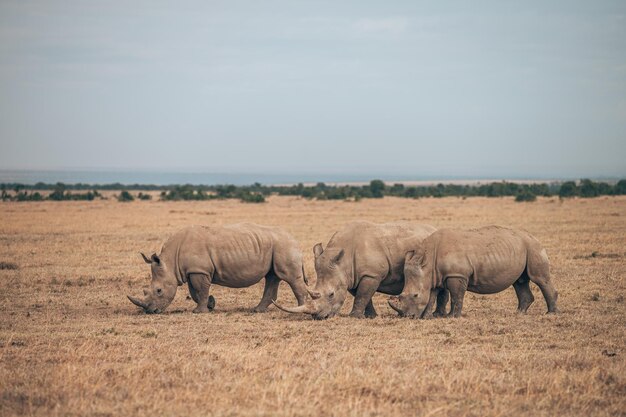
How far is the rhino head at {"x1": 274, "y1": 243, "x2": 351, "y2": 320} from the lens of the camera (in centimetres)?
1376

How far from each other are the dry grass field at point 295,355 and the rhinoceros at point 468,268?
1.50 feet

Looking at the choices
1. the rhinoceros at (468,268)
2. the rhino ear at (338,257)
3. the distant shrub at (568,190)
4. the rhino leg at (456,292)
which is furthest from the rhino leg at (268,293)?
the distant shrub at (568,190)

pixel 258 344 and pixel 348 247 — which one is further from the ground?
pixel 348 247

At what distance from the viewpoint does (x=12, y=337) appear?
37.9 ft

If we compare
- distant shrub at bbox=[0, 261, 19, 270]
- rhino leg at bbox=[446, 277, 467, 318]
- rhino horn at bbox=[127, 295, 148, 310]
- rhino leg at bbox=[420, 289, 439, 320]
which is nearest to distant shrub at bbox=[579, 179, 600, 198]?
distant shrub at bbox=[0, 261, 19, 270]

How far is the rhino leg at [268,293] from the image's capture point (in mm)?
15117

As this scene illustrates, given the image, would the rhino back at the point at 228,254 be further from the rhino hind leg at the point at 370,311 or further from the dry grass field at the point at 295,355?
the rhino hind leg at the point at 370,311

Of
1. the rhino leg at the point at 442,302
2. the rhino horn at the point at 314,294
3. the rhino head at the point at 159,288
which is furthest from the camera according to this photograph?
the rhino head at the point at 159,288

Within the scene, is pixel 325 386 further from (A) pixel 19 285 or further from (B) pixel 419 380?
(A) pixel 19 285

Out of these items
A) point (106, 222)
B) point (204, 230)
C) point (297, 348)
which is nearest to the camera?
point (297, 348)

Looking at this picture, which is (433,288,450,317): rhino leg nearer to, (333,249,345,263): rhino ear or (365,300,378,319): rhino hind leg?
(365,300,378,319): rhino hind leg

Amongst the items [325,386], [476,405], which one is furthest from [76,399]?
[476,405]

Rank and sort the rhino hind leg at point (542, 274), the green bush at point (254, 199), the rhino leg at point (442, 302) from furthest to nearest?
the green bush at point (254, 199), the rhino leg at point (442, 302), the rhino hind leg at point (542, 274)

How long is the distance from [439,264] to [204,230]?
14.9 ft
